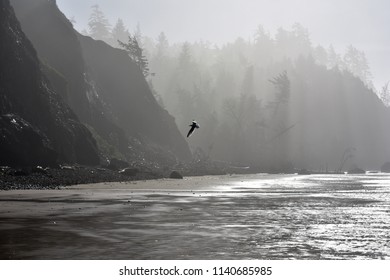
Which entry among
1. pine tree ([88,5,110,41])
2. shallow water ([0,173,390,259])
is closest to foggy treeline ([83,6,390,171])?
pine tree ([88,5,110,41])

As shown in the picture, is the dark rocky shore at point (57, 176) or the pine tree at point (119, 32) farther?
the pine tree at point (119, 32)

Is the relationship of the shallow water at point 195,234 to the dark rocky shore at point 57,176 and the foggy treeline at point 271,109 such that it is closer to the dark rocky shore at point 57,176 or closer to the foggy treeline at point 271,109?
the dark rocky shore at point 57,176

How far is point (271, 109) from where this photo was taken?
144 m

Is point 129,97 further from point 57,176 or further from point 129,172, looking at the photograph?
point 57,176

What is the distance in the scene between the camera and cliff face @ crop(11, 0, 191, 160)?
6494cm

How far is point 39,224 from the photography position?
13.9 m

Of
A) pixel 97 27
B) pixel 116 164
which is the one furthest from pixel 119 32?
pixel 116 164

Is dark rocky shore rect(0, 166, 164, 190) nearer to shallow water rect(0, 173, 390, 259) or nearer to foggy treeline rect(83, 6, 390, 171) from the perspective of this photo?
shallow water rect(0, 173, 390, 259)

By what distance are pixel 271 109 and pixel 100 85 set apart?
249 feet

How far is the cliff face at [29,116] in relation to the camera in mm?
41750

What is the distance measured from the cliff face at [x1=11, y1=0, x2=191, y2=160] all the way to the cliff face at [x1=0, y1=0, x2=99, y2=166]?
30.4 ft

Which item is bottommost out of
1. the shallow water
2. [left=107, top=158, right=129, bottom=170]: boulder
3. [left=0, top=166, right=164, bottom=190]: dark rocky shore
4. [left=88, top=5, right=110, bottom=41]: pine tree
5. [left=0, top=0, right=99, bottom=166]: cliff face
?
the shallow water

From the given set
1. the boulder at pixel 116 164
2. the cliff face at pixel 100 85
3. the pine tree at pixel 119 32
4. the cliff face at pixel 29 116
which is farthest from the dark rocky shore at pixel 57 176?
the pine tree at pixel 119 32

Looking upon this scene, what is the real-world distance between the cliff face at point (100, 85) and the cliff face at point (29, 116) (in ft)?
30.4
